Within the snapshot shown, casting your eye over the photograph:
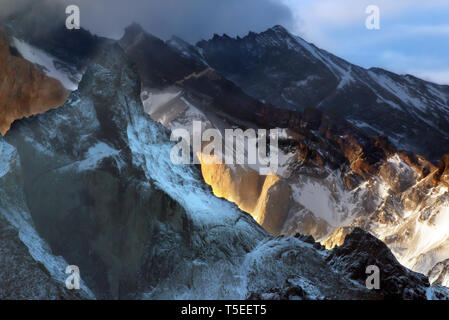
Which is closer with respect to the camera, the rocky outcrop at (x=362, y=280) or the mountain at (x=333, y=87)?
the rocky outcrop at (x=362, y=280)

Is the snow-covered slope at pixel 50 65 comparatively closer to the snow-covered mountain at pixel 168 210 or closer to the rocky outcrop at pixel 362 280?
the snow-covered mountain at pixel 168 210

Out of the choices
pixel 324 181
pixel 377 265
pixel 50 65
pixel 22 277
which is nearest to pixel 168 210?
pixel 22 277

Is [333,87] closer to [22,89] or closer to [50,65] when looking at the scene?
[50,65]

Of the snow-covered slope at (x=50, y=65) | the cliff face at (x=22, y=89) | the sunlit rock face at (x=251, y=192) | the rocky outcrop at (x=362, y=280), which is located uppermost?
the snow-covered slope at (x=50, y=65)

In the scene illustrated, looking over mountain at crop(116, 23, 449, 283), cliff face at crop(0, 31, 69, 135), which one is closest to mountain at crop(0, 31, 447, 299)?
cliff face at crop(0, 31, 69, 135)

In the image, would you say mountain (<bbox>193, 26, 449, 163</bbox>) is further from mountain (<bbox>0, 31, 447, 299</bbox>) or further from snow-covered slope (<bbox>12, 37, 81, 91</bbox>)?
mountain (<bbox>0, 31, 447, 299</bbox>)

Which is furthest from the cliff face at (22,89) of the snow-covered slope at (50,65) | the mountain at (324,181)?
the mountain at (324,181)
